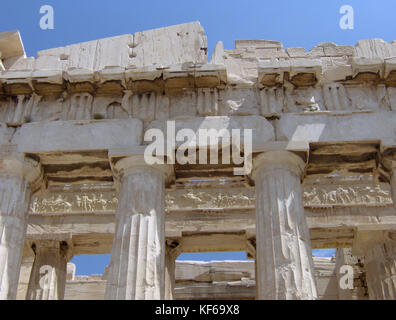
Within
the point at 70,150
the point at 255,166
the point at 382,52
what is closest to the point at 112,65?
the point at 70,150

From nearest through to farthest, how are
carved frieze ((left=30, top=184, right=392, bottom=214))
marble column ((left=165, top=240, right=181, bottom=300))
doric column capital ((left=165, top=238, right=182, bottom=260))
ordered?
marble column ((left=165, top=240, right=181, bottom=300))
doric column capital ((left=165, top=238, right=182, bottom=260))
carved frieze ((left=30, top=184, right=392, bottom=214))

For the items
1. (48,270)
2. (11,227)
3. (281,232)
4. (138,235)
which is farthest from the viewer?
(48,270)

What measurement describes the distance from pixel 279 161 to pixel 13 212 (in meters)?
5.62

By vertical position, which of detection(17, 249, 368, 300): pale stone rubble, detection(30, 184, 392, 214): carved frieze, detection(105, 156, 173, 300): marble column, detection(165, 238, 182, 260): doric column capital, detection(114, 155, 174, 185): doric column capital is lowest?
detection(105, 156, 173, 300): marble column

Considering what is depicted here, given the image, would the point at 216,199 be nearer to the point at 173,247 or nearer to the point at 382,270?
the point at 173,247

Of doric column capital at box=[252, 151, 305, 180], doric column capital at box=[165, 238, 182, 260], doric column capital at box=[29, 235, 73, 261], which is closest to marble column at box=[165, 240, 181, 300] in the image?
doric column capital at box=[165, 238, 182, 260]

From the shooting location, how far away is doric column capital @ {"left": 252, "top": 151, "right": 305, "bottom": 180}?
1213 centimetres

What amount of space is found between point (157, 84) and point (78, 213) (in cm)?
604

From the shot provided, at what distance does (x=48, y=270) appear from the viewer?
642 inches

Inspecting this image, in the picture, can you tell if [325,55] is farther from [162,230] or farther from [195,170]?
[162,230]

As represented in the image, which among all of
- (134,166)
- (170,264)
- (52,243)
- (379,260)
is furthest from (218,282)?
(134,166)

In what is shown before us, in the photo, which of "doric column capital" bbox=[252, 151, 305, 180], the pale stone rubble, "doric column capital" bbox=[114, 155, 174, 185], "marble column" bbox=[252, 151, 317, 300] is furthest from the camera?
the pale stone rubble

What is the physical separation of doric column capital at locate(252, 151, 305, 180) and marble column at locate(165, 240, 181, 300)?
5385 mm

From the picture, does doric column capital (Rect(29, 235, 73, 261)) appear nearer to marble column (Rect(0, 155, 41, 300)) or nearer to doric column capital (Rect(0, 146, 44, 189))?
marble column (Rect(0, 155, 41, 300))
